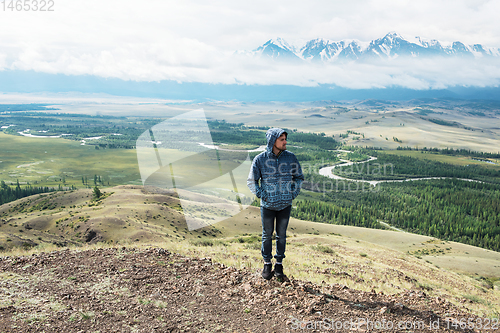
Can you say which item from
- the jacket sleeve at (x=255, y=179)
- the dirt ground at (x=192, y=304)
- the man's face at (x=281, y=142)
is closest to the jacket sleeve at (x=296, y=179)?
the man's face at (x=281, y=142)

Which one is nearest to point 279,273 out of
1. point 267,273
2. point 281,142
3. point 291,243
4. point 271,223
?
point 267,273

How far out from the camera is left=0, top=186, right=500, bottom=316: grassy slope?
13.4 meters

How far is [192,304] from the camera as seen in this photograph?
733cm

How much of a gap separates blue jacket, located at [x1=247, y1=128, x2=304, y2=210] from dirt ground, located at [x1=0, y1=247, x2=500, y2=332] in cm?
228

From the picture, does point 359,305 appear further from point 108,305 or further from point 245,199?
point 245,199

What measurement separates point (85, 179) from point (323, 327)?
14570 centimetres

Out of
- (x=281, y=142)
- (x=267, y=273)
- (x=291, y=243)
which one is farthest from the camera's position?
(x=291, y=243)

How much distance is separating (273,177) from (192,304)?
12.0 ft

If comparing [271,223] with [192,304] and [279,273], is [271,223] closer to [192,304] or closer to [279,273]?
[279,273]

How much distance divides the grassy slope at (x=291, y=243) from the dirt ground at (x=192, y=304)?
7.03ft

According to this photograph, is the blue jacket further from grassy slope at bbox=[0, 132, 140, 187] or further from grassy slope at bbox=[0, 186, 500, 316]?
grassy slope at bbox=[0, 132, 140, 187]

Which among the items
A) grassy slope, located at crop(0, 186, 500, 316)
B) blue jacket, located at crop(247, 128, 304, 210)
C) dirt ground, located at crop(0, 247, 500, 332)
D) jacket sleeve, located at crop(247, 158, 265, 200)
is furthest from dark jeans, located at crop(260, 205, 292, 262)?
grassy slope, located at crop(0, 186, 500, 316)

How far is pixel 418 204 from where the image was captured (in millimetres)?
106625

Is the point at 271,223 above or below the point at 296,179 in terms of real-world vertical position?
below
